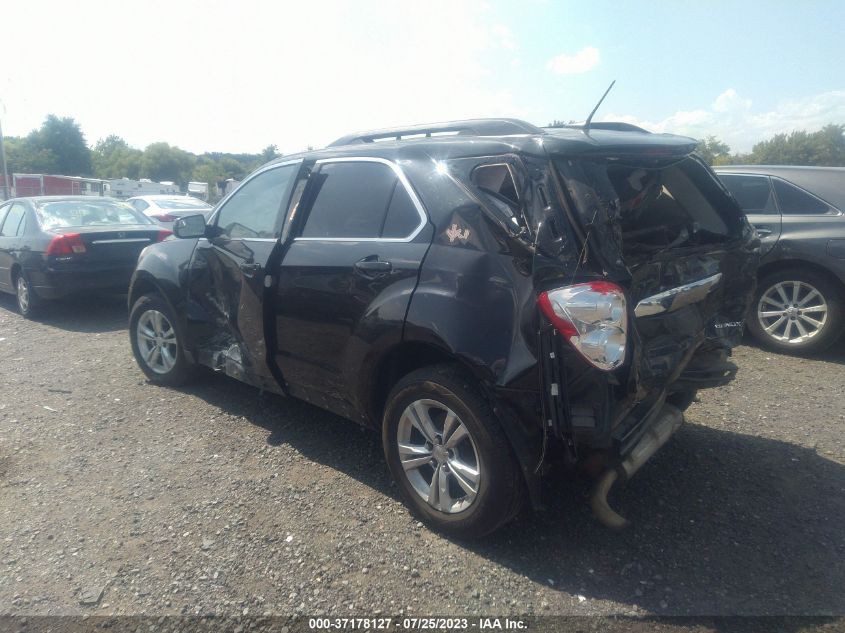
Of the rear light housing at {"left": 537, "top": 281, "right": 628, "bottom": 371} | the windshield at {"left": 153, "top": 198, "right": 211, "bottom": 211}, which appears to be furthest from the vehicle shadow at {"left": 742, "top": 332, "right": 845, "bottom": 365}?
the windshield at {"left": 153, "top": 198, "right": 211, "bottom": 211}

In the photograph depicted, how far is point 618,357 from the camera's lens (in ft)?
8.86

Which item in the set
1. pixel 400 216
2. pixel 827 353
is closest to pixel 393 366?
pixel 400 216

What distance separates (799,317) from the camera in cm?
596

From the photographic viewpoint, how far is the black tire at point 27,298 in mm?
8320

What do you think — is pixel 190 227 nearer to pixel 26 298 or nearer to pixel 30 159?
pixel 26 298

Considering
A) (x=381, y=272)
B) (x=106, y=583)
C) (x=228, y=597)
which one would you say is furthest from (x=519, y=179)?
(x=106, y=583)

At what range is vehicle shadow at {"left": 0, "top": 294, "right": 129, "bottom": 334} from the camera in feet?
25.9

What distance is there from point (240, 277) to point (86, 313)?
5487 millimetres

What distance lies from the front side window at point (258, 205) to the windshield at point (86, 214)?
15.9 ft

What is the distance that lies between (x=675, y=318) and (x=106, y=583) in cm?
285

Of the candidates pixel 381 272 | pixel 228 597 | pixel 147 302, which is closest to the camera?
pixel 228 597

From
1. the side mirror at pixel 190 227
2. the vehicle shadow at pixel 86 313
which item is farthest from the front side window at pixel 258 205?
the vehicle shadow at pixel 86 313

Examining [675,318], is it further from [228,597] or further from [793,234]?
[793,234]

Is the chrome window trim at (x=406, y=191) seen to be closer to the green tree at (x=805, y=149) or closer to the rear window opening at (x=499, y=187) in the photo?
the rear window opening at (x=499, y=187)
